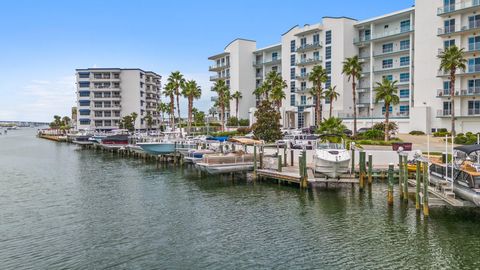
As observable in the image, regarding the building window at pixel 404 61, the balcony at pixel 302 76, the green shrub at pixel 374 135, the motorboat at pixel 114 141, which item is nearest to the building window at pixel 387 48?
the building window at pixel 404 61

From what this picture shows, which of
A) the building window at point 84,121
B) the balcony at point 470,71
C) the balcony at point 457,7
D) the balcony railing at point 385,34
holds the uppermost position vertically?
the balcony at point 457,7

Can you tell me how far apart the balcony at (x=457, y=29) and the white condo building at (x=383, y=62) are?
0.01m

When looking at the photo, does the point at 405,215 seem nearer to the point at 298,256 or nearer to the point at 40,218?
the point at 298,256

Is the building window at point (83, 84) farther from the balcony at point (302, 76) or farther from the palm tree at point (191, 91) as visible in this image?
the balcony at point (302, 76)

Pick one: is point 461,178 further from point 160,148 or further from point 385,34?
point 385,34

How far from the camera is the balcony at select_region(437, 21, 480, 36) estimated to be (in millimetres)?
56128

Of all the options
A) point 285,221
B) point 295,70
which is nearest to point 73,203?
point 285,221

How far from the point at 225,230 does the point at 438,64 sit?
54.2 meters

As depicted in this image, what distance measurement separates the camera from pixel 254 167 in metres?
34.8

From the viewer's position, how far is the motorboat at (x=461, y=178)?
2027 cm

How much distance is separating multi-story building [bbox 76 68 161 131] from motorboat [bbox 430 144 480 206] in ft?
374

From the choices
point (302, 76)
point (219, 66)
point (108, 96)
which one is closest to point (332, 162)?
point (302, 76)

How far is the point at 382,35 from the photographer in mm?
70750

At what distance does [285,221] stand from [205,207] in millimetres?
6104
